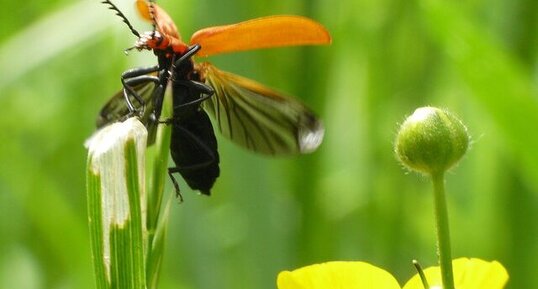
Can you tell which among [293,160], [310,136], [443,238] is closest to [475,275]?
[443,238]

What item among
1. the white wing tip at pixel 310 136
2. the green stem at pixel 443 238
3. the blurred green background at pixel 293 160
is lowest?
the blurred green background at pixel 293 160

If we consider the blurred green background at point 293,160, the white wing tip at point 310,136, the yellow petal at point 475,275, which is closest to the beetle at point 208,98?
the white wing tip at point 310,136

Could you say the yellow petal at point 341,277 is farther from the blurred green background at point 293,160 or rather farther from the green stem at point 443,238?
the blurred green background at point 293,160

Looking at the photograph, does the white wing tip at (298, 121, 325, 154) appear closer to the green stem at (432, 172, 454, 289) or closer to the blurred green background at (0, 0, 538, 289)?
the green stem at (432, 172, 454, 289)

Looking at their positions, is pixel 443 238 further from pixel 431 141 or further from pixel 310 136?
pixel 310 136

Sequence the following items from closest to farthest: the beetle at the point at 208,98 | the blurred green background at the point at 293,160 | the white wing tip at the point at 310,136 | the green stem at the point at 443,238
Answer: the green stem at the point at 443,238 → the beetle at the point at 208,98 → the white wing tip at the point at 310,136 → the blurred green background at the point at 293,160

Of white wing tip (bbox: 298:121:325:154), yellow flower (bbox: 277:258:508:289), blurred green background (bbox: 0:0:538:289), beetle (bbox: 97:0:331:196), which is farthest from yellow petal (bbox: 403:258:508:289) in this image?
blurred green background (bbox: 0:0:538:289)
